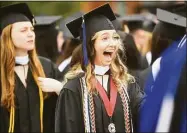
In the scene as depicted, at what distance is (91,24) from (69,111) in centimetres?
81

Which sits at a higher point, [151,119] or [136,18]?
[136,18]

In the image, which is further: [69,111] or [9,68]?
[9,68]

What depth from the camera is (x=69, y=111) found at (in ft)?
15.3

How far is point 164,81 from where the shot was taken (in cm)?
260

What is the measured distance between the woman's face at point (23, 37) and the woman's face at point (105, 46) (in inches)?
37.9

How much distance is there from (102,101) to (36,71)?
4.00 ft

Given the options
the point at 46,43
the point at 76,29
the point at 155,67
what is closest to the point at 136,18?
the point at 46,43

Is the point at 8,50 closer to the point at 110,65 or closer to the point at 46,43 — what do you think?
the point at 110,65

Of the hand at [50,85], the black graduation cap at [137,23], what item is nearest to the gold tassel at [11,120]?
the hand at [50,85]

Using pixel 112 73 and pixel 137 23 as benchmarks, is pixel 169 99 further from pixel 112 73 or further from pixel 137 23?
pixel 137 23

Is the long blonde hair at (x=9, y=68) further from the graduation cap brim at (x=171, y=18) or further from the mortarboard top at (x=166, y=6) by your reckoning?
the mortarboard top at (x=166, y=6)

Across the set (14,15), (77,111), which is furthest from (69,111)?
(14,15)

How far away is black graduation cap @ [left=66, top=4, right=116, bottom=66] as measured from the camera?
15.9 ft

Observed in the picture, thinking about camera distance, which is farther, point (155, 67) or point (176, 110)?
point (155, 67)
